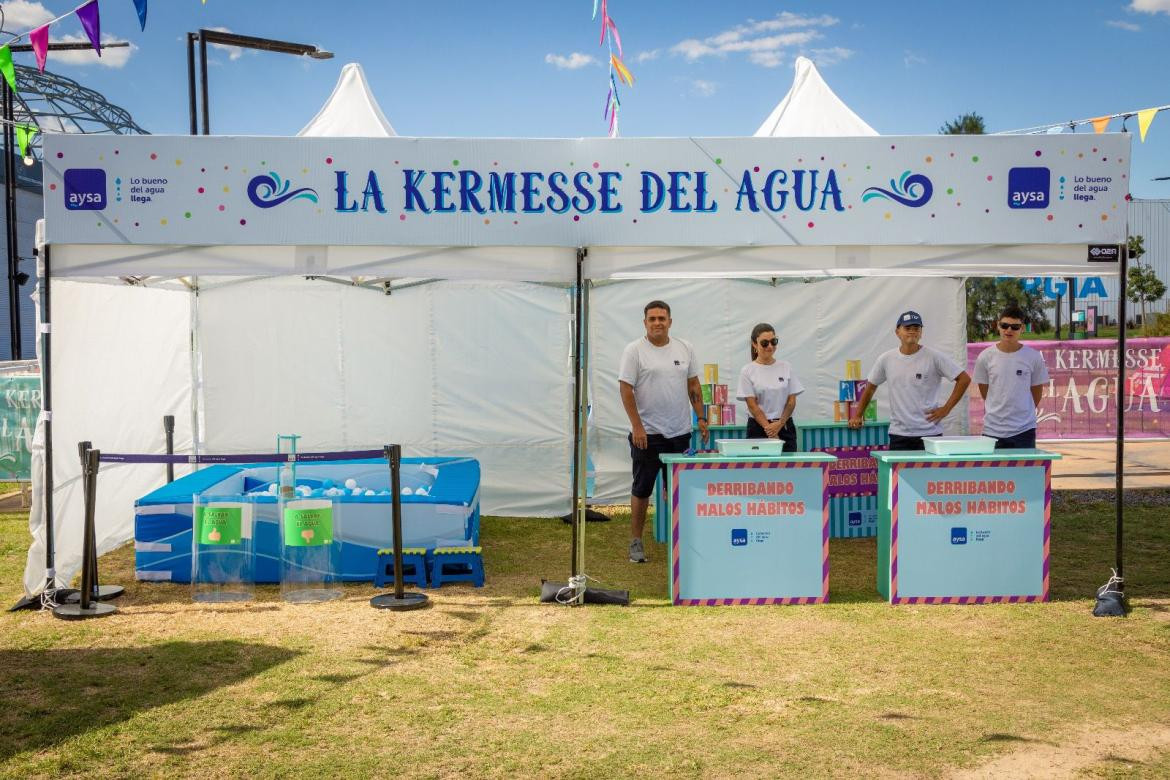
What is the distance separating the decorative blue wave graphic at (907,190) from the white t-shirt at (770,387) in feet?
6.01

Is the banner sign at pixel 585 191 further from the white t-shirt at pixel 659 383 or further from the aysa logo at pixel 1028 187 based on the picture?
the white t-shirt at pixel 659 383

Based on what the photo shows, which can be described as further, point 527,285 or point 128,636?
point 527,285

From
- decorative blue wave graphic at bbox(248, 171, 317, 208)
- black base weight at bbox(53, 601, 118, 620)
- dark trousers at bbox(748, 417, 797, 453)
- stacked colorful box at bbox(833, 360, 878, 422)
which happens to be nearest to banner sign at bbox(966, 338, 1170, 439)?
stacked colorful box at bbox(833, 360, 878, 422)

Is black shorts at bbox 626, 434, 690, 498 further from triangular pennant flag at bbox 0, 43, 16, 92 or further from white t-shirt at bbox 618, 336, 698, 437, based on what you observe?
triangular pennant flag at bbox 0, 43, 16, 92

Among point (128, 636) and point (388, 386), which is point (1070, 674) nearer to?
point (128, 636)

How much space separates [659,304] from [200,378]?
4.86 meters

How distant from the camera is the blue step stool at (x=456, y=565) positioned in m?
6.88

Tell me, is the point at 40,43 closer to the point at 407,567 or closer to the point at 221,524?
the point at 221,524

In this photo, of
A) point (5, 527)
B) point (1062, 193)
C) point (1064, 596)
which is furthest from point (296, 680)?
point (5, 527)

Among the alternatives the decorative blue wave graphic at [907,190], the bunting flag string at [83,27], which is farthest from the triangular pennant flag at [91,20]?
the decorative blue wave graphic at [907,190]

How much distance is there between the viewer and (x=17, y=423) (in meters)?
10.9

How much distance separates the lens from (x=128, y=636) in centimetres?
570

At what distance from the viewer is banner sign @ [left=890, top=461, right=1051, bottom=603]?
20.1 ft

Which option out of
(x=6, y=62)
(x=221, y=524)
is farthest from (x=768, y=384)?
(x=6, y=62)
